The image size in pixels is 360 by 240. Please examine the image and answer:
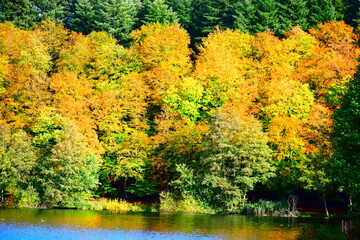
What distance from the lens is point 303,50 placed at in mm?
72000

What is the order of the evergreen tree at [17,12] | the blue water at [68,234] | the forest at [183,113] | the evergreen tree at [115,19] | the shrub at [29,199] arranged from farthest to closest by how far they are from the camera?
the evergreen tree at [17,12] < the evergreen tree at [115,19] < the shrub at [29,199] < the forest at [183,113] < the blue water at [68,234]

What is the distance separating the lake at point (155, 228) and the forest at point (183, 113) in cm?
514

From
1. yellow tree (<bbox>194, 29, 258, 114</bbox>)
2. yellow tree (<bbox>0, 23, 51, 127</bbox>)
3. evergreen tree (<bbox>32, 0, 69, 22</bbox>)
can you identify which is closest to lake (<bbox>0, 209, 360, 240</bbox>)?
yellow tree (<bbox>194, 29, 258, 114</bbox>)

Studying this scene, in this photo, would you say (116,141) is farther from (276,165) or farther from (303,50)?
(303,50)

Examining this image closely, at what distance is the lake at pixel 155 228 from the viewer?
3169cm

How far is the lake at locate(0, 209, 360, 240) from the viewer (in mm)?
31688

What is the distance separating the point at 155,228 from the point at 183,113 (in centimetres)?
2756

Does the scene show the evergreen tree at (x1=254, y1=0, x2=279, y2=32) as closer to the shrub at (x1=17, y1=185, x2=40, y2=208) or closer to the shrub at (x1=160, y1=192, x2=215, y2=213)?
the shrub at (x1=160, y1=192, x2=215, y2=213)

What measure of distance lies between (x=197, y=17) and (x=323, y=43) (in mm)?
30261

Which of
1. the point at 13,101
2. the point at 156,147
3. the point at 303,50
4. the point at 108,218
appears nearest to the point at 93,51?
A: the point at 13,101

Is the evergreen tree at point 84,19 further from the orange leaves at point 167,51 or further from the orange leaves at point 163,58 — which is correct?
the orange leaves at point 167,51

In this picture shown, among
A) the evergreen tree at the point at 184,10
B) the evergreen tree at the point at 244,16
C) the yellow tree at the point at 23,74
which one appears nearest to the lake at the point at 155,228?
the yellow tree at the point at 23,74

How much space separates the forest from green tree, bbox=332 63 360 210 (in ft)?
0.32

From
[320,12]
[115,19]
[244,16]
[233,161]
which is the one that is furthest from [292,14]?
[233,161]
